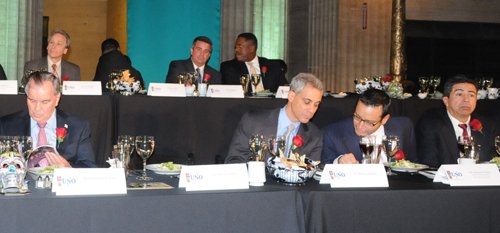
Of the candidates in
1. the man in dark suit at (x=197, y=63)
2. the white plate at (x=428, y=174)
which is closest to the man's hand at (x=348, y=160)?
the white plate at (x=428, y=174)

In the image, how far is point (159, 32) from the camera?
7.71 metres

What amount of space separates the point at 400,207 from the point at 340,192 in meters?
0.27

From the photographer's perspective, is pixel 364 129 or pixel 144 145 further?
pixel 364 129

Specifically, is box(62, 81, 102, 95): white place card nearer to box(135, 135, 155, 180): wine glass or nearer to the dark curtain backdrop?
box(135, 135, 155, 180): wine glass

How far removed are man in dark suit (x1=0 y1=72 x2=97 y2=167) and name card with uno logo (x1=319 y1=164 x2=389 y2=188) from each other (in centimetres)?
147

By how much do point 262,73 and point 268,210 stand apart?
4059 millimetres

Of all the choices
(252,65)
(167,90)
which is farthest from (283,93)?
(252,65)

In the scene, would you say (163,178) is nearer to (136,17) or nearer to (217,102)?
(217,102)

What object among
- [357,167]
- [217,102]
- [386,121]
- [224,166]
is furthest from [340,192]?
[217,102]

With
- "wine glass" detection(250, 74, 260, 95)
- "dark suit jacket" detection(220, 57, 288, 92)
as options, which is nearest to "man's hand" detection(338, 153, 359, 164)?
"wine glass" detection(250, 74, 260, 95)

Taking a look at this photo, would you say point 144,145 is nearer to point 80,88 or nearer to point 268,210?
point 268,210

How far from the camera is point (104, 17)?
13.1 meters

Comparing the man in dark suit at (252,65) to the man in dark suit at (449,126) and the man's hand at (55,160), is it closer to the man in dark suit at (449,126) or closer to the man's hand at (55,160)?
the man in dark suit at (449,126)

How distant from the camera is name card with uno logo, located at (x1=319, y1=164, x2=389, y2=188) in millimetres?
2535
